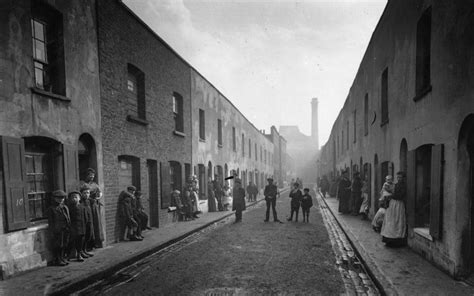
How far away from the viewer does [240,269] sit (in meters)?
5.82

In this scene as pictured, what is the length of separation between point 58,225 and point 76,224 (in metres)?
0.36

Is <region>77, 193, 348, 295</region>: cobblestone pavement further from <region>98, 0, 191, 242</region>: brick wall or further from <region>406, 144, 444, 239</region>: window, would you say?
<region>98, 0, 191, 242</region>: brick wall

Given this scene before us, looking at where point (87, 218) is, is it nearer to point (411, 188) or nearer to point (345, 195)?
point (411, 188)

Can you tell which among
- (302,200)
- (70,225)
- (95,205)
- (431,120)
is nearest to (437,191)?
(431,120)

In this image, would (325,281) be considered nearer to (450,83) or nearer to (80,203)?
(450,83)

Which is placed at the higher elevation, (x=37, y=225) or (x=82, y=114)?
(x=82, y=114)

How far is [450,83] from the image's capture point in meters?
5.17

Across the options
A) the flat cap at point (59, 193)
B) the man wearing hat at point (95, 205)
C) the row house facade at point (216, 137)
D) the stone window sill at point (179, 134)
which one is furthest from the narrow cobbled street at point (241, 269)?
the row house facade at point (216, 137)

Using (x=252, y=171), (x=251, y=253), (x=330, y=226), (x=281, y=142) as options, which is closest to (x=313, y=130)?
(x=281, y=142)

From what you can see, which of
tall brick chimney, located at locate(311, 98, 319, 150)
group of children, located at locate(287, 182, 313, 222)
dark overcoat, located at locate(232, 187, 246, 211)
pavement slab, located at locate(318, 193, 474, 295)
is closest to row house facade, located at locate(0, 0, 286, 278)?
dark overcoat, located at locate(232, 187, 246, 211)

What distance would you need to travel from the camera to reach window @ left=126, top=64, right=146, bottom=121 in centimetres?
980

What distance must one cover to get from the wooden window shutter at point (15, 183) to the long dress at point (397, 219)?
7.87 meters

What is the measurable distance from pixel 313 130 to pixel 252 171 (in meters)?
42.9

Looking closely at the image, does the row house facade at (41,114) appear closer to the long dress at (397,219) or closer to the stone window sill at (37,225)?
the stone window sill at (37,225)
